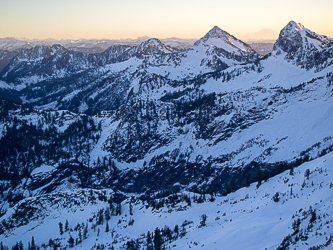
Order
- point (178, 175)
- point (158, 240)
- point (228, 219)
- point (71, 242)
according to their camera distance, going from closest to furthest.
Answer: point (228, 219) → point (158, 240) → point (71, 242) → point (178, 175)

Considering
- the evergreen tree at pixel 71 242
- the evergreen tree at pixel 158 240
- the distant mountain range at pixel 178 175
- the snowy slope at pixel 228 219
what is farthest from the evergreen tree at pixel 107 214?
the evergreen tree at pixel 158 240

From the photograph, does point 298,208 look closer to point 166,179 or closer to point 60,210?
point 60,210

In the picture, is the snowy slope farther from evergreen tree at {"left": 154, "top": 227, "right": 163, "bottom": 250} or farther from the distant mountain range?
evergreen tree at {"left": 154, "top": 227, "right": 163, "bottom": 250}

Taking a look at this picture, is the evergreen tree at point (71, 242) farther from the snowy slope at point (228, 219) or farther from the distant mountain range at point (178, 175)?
the snowy slope at point (228, 219)

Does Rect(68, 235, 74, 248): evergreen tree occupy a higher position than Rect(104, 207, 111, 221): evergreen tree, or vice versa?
Rect(104, 207, 111, 221): evergreen tree

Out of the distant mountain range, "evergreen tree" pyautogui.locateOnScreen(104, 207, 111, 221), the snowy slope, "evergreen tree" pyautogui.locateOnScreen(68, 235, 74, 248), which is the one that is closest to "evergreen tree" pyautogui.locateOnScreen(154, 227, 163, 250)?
the distant mountain range

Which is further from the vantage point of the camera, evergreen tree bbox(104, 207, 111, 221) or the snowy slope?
evergreen tree bbox(104, 207, 111, 221)

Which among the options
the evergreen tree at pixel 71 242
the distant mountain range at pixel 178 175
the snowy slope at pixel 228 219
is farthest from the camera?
the evergreen tree at pixel 71 242

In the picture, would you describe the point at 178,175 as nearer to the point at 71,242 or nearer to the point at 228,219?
the point at 71,242

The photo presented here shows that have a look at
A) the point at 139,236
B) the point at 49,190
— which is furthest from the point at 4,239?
the point at 49,190

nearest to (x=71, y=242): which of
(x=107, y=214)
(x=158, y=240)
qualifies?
(x=107, y=214)

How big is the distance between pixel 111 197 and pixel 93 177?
5282cm

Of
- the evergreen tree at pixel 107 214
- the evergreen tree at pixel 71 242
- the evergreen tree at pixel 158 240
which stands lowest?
the evergreen tree at pixel 71 242

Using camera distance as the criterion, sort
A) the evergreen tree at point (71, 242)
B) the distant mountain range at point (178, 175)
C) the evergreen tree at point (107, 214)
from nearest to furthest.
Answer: the distant mountain range at point (178, 175) < the evergreen tree at point (71, 242) < the evergreen tree at point (107, 214)
